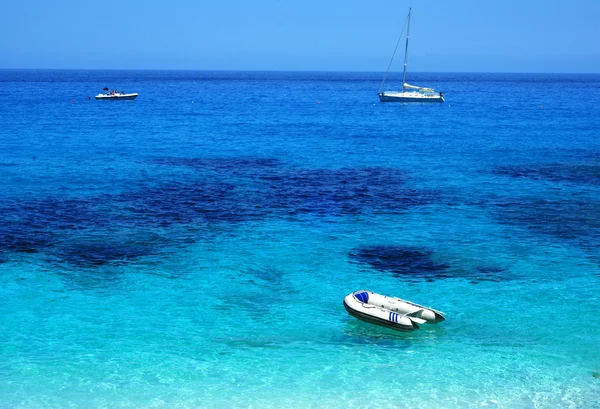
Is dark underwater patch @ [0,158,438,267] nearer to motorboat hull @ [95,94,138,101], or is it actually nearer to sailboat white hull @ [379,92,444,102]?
sailboat white hull @ [379,92,444,102]

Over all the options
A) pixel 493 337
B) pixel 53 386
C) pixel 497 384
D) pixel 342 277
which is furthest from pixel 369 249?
pixel 53 386

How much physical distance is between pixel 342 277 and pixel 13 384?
1530cm

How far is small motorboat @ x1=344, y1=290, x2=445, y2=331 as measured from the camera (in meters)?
24.1

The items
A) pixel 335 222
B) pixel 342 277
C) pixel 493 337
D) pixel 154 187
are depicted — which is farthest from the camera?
pixel 154 187

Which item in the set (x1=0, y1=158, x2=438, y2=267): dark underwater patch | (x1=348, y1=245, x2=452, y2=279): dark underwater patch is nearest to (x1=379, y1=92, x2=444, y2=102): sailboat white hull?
(x1=0, y1=158, x2=438, y2=267): dark underwater patch

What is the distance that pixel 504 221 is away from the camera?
3978 centimetres

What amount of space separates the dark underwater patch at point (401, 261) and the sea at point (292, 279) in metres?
0.16

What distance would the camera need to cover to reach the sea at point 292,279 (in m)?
21.0

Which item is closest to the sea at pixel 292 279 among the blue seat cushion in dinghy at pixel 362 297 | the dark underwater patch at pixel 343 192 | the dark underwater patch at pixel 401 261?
the dark underwater patch at pixel 401 261

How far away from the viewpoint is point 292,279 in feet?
98.9

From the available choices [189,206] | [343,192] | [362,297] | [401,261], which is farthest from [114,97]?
[362,297]

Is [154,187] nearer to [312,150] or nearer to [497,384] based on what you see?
[312,150]

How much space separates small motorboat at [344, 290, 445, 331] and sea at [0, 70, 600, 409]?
451 millimetres

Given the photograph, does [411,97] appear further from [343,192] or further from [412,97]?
[343,192]
